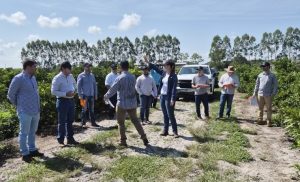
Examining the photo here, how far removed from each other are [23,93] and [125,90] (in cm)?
215

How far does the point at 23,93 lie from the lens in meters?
7.39

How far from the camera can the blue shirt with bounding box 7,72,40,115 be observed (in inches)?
288

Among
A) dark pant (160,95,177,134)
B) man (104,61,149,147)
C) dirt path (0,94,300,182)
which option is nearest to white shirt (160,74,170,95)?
dark pant (160,95,177,134)

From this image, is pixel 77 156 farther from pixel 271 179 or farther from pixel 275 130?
pixel 275 130

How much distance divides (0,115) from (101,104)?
565 centimetres

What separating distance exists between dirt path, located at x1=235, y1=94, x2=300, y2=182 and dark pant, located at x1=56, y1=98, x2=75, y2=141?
159 inches

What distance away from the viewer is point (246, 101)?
18844 mm

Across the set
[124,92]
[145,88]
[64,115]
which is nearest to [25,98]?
[64,115]

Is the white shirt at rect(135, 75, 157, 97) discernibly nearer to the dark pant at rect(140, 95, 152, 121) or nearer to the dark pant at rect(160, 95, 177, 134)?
the dark pant at rect(140, 95, 152, 121)

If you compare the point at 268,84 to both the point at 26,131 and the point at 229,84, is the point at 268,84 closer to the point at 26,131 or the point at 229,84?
the point at 229,84

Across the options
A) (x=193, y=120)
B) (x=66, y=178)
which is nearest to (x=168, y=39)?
(x=193, y=120)

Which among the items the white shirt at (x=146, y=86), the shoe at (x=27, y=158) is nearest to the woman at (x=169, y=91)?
the white shirt at (x=146, y=86)

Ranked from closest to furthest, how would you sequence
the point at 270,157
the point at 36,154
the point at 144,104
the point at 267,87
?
the point at 36,154 < the point at 270,157 < the point at 267,87 < the point at 144,104

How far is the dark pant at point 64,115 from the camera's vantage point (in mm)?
8603
